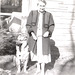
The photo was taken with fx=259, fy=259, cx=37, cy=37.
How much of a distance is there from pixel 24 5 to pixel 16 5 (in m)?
0.21

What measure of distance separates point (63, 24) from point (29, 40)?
1.63 metres

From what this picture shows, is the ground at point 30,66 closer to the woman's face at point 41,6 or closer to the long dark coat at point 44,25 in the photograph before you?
the long dark coat at point 44,25

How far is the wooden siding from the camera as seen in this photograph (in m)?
6.73

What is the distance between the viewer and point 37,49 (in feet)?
17.6

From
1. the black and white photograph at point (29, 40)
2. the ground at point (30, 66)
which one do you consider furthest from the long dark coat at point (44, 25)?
the ground at point (30, 66)

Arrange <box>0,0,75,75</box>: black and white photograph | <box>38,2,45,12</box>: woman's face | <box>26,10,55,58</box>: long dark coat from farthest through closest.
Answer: <box>0,0,75,75</box>: black and white photograph, <box>26,10,55,58</box>: long dark coat, <box>38,2,45,12</box>: woman's face

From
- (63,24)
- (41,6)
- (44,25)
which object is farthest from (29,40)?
(63,24)

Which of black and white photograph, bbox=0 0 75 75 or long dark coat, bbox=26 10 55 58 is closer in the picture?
long dark coat, bbox=26 10 55 58

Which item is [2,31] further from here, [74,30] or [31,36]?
[74,30]

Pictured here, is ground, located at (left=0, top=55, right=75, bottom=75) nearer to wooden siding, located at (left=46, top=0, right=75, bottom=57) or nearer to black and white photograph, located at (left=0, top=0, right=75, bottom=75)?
black and white photograph, located at (left=0, top=0, right=75, bottom=75)

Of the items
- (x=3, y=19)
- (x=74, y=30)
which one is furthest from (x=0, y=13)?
(x=74, y=30)

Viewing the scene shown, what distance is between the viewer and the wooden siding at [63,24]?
6727mm

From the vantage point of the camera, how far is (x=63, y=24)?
6.85 meters

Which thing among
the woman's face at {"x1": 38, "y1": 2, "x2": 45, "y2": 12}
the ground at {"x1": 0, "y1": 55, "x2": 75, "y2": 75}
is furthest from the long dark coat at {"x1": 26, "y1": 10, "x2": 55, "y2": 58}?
the ground at {"x1": 0, "y1": 55, "x2": 75, "y2": 75}
